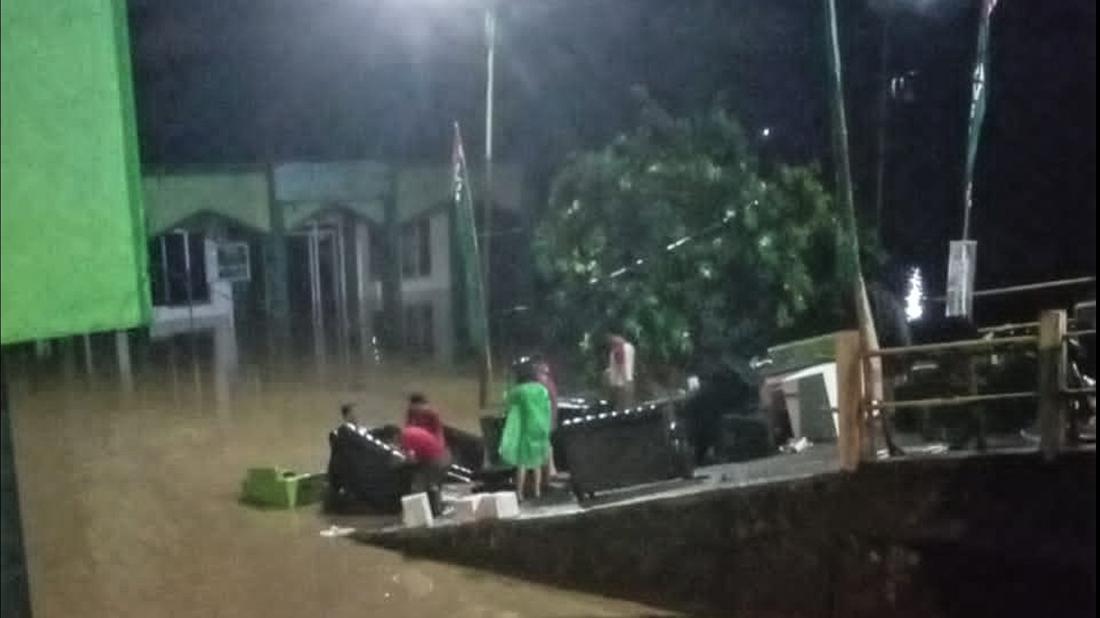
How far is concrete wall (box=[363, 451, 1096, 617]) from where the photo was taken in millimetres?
6195

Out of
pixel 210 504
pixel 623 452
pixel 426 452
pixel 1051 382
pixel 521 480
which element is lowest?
pixel 210 504

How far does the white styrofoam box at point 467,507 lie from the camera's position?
8578 millimetres

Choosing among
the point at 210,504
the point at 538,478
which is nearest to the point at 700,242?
the point at 538,478

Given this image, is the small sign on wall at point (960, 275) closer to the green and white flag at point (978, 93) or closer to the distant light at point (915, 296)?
the green and white flag at point (978, 93)

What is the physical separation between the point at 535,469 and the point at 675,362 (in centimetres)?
201

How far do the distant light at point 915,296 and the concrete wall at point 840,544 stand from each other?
2641 millimetres

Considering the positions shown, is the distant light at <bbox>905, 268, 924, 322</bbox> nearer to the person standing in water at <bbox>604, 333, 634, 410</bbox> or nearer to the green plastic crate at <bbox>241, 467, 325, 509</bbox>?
the person standing in water at <bbox>604, 333, 634, 410</bbox>

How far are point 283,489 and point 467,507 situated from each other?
214 centimetres

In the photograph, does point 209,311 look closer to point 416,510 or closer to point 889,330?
point 416,510

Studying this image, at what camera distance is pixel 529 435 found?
29.6 ft

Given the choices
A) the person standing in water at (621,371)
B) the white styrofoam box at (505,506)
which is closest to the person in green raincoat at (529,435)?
the white styrofoam box at (505,506)

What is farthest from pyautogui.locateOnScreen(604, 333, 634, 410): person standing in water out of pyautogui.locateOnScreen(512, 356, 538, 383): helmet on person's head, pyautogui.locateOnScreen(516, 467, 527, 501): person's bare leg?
pyautogui.locateOnScreen(516, 467, 527, 501): person's bare leg

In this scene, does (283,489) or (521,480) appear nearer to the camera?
(521,480)

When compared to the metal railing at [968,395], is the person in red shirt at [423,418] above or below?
below
